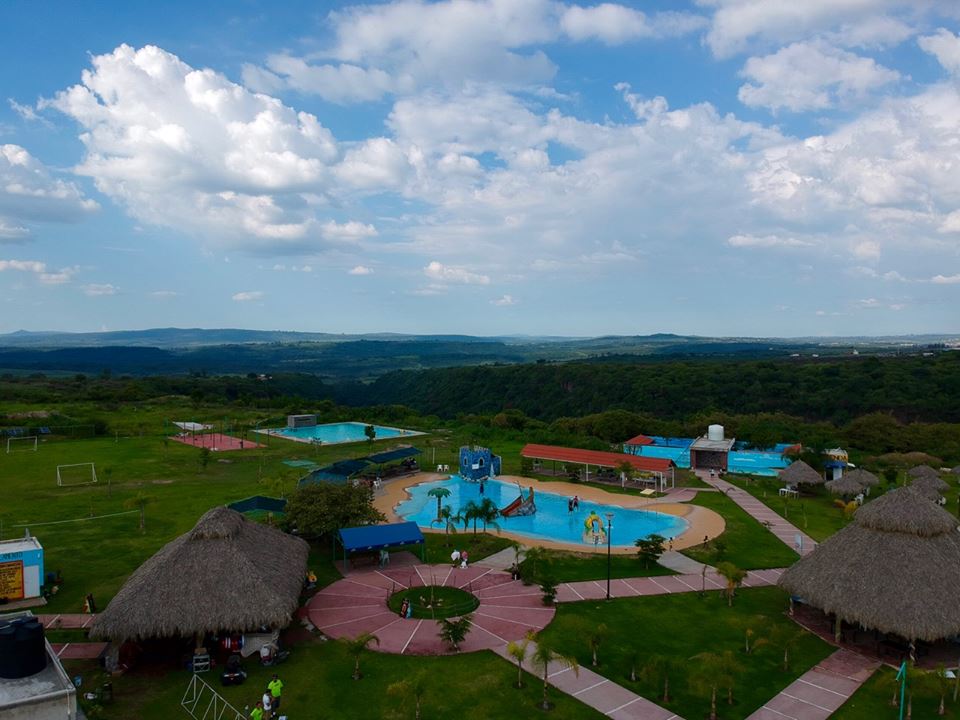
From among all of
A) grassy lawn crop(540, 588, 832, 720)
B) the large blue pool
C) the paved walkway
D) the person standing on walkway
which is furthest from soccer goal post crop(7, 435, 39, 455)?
grassy lawn crop(540, 588, 832, 720)

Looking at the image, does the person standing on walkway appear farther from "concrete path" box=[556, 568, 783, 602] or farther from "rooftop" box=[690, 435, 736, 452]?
"rooftop" box=[690, 435, 736, 452]

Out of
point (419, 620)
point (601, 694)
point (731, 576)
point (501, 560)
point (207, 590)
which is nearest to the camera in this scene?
point (601, 694)

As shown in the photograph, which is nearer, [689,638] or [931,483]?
[689,638]

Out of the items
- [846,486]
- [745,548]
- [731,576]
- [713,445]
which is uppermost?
[731,576]

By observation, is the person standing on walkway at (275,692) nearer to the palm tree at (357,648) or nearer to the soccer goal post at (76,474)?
the palm tree at (357,648)

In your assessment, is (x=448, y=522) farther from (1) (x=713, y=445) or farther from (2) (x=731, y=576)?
(1) (x=713, y=445)

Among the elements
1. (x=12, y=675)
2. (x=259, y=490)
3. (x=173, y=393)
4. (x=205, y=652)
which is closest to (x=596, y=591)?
(x=205, y=652)

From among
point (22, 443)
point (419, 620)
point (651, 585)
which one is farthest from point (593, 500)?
point (22, 443)
